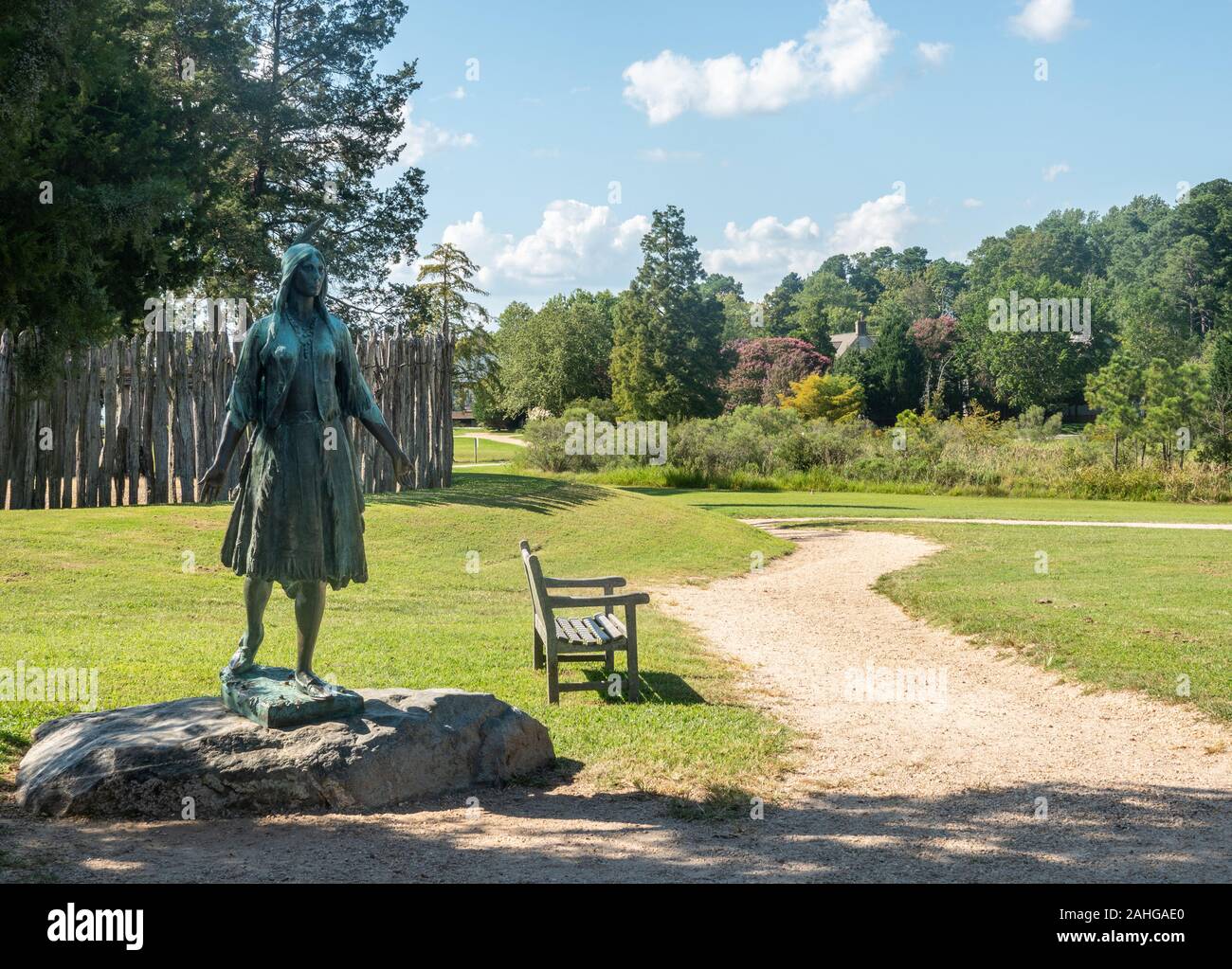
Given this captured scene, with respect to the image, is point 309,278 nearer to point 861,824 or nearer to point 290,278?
point 290,278

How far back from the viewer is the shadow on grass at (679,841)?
518cm

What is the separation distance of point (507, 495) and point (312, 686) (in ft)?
44.5

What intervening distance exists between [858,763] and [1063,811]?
4.99 feet

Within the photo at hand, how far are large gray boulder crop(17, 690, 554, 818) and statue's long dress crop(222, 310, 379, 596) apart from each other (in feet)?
2.94

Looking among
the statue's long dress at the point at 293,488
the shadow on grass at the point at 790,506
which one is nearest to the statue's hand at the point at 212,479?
the statue's long dress at the point at 293,488

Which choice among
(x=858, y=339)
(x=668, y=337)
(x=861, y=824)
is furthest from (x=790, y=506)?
(x=858, y=339)

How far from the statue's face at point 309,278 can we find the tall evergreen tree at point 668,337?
112 ft

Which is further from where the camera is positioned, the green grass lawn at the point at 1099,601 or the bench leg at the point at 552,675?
the green grass lawn at the point at 1099,601

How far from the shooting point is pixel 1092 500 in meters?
31.4

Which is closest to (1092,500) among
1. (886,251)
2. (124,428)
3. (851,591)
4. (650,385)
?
(650,385)

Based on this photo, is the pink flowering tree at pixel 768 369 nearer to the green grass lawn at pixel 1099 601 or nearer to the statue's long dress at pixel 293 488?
the green grass lawn at pixel 1099 601

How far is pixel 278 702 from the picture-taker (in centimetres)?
627

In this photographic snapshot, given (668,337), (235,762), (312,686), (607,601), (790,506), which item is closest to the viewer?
(235,762)
